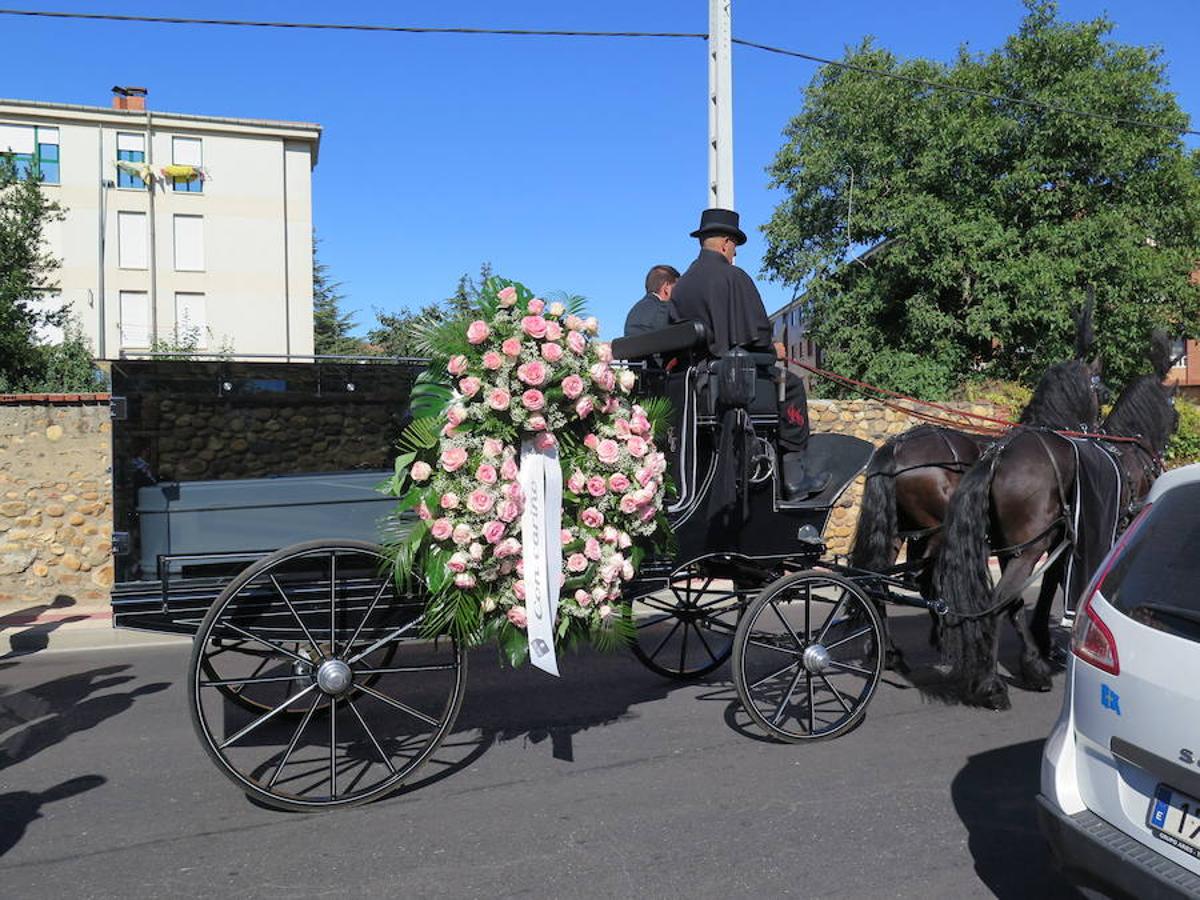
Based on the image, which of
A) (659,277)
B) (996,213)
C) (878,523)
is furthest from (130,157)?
(878,523)

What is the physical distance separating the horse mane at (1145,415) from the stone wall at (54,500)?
29.3 ft

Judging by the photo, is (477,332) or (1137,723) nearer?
(1137,723)

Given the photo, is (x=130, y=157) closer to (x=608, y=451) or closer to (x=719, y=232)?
(x=719, y=232)

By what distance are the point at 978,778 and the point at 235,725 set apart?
11.9 feet

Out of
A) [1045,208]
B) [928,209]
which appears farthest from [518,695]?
[1045,208]

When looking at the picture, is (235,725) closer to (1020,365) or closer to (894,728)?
(894,728)

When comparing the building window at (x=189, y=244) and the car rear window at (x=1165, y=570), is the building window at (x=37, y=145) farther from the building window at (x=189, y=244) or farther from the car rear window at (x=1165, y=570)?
the car rear window at (x=1165, y=570)

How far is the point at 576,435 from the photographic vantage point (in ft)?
13.7

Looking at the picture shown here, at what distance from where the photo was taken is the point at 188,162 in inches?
1519

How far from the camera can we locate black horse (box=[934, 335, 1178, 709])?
5.35 m

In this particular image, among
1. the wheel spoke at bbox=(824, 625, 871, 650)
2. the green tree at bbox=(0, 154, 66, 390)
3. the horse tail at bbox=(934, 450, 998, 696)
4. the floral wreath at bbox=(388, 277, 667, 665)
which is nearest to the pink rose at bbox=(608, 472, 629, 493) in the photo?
the floral wreath at bbox=(388, 277, 667, 665)

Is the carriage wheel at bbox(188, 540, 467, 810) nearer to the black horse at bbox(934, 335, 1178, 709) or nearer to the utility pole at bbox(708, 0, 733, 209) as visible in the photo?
the black horse at bbox(934, 335, 1178, 709)

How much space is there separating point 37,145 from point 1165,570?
140 feet

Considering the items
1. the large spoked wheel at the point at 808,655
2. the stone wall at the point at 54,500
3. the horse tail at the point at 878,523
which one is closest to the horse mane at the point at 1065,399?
the horse tail at the point at 878,523
